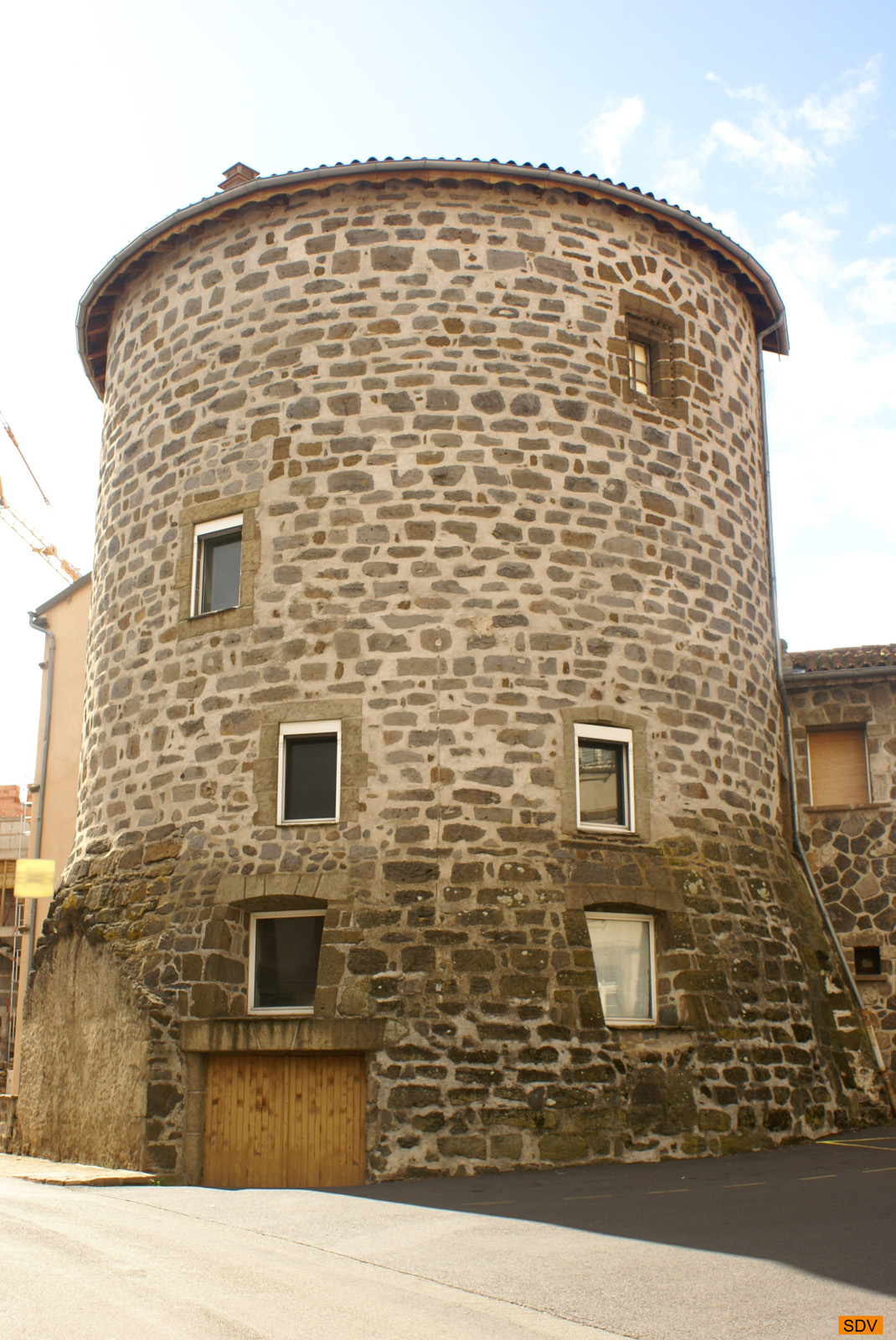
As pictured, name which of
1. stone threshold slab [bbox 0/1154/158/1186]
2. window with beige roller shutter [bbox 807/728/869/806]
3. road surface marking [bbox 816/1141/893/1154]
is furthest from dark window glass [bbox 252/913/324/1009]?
window with beige roller shutter [bbox 807/728/869/806]

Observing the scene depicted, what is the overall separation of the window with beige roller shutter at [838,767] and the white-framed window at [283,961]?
667 cm

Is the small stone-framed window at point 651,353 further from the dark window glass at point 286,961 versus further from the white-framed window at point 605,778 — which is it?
the dark window glass at point 286,961

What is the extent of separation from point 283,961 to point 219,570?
385 centimetres

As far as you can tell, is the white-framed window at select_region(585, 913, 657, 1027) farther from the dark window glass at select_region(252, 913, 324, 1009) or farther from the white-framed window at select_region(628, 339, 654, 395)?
the white-framed window at select_region(628, 339, 654, 395)

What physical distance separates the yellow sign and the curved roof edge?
6.97 m

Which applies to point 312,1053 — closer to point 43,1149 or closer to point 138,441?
point 43,1149

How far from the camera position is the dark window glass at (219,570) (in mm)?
12320

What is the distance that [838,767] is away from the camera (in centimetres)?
1497

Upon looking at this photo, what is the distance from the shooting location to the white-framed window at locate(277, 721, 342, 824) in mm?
11297

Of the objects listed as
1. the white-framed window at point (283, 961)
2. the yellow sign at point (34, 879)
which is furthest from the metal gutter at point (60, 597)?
the white-framed window at point (283, 961)

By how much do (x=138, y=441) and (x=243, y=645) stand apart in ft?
10.1

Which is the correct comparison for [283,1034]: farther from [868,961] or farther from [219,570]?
[868,961]

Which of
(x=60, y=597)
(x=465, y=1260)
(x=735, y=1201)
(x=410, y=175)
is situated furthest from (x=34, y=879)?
(x=465, y=1260)

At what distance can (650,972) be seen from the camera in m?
11.3
